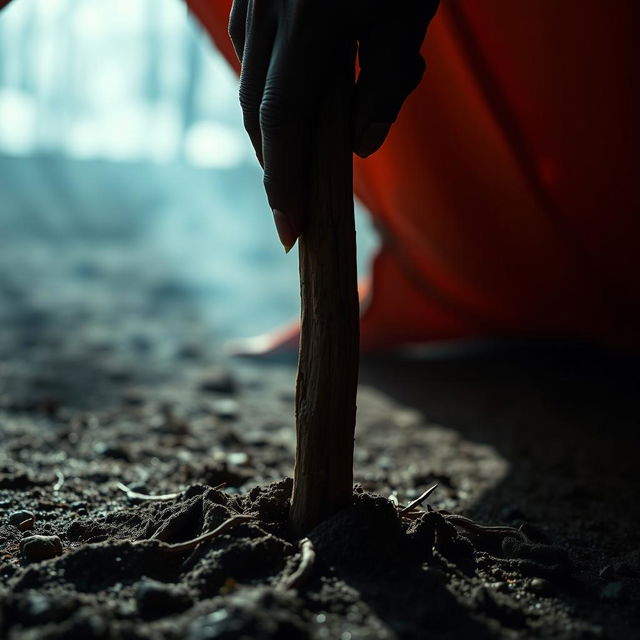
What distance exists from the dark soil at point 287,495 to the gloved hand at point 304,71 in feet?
1.49

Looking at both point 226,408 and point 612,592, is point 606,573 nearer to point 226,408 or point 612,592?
point 612,592

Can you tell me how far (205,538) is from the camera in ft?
3.35

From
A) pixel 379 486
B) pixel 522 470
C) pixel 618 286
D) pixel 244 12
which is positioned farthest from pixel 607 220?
pixel 244 12

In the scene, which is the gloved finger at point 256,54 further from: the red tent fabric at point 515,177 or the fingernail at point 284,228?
the red tent fabric at point 515,177

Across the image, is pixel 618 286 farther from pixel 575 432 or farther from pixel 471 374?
pixel 471 374

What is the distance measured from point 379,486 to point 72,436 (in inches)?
34.3

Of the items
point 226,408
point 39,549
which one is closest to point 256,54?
point 39,549

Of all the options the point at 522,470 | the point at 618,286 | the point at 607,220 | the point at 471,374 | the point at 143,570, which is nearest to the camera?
the point at 143,570

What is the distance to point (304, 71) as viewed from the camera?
96 cm

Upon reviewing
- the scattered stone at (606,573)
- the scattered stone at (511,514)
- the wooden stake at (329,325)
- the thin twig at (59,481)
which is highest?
the wooden stake at (329,325)

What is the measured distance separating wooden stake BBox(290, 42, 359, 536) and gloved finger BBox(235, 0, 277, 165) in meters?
0.09

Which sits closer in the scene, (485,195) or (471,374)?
(485,195)

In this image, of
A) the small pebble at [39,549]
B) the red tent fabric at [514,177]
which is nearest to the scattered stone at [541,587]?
the small pebble at [39,549]

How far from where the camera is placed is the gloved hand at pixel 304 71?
96 centimetres
